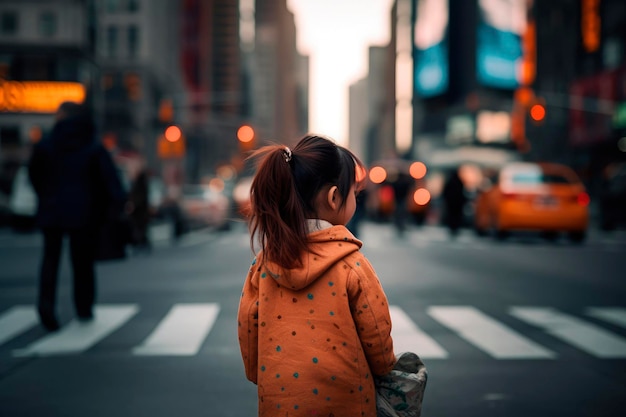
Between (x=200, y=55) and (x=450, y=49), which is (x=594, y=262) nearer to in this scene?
(x=450, y=49)

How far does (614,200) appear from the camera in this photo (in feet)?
69.9

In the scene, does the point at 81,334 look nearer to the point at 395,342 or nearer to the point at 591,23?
the point at 395,342

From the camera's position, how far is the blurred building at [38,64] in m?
49.1

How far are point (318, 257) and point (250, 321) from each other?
331 mm

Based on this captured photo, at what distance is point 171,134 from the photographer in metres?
29.3

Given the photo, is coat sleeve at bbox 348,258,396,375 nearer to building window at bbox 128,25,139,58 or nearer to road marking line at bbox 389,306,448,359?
road marking line at bbox 389,306,448,359

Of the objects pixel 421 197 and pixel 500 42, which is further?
pixel 500 42

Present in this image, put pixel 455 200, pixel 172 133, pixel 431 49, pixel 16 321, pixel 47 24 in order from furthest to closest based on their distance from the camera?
1. pixel 431 49
2. pixel 47 24
3. pixel 172 133
4. pixel 455 200
5. pixel 16 321

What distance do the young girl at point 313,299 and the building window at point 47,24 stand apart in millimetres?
51209

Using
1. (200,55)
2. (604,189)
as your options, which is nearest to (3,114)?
(604,189)

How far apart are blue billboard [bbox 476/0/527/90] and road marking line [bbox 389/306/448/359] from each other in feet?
239

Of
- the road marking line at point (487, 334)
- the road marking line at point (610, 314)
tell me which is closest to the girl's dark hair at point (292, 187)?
the road marking line at point (487, 334)

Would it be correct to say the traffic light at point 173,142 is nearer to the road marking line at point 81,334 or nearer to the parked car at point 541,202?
the parked car at point 541,202

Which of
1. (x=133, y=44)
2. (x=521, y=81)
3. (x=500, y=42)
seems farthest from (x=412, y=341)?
(x=500, y=42)
